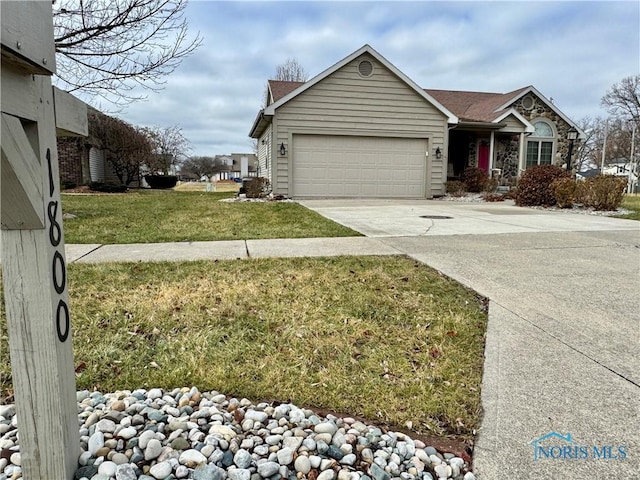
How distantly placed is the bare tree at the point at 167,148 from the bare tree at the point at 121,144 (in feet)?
4.05

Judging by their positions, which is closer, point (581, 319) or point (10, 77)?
point (10, 77)

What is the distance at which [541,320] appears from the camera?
295 cm

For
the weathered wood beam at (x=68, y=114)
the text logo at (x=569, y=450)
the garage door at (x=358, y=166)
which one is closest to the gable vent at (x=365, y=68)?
the garage door at (x=358, y=166)

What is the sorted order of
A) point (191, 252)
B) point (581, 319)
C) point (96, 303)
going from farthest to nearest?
point (191, 252), point (96, 303), point (581, 319)

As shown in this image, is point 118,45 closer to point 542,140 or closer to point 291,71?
point 542,140

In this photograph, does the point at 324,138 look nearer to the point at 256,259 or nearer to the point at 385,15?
the point at 385,15

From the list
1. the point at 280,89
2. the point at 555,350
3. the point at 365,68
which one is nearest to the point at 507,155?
the point at 365,68

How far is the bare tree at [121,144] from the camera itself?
18359mm

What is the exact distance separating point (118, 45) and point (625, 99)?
143 feet

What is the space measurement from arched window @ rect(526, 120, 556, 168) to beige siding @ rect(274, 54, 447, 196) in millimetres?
6879

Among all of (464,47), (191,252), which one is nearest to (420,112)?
(464,47)

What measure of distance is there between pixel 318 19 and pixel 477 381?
6831mm

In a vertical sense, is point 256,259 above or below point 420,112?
below

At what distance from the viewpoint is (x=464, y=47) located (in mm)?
11555
